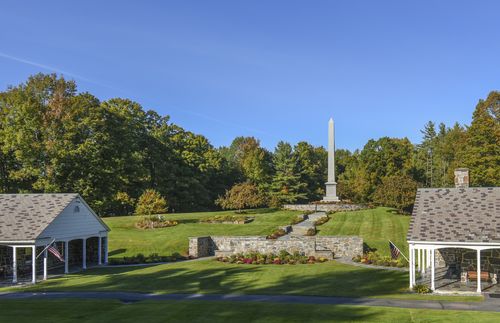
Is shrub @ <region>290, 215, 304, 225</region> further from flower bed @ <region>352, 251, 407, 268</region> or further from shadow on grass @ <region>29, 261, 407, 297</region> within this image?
shadow on grass @ <region>29, 261, 407, 297</region>

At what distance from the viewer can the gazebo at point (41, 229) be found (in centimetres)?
2680

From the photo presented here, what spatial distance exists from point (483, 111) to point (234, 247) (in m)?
41.4

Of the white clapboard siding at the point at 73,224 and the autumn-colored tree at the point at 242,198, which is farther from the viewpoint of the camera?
the autumn-colored tree at the point at 242,198

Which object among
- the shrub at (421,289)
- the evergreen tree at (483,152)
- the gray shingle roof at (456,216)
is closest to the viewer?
the shrub at (421,289)

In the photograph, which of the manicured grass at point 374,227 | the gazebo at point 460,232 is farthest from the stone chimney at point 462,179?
the manicured grass at point 374,227

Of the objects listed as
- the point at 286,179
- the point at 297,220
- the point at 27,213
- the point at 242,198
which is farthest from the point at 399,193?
the point at 27,213

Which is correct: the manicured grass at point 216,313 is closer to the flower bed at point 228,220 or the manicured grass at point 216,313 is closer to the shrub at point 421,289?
the shrub at point 421,289

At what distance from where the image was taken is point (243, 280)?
24.4 metres

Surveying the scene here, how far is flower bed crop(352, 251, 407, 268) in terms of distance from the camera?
91.8 ft

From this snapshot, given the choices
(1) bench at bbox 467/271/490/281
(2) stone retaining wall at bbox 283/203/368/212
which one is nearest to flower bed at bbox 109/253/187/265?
(1) bench at bbox 467/271/490/281

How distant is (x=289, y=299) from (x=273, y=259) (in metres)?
11.0

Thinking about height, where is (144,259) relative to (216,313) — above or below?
below

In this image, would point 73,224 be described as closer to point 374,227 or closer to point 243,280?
point 243,280

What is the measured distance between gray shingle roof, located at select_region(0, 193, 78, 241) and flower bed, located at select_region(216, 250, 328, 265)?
436 inches
